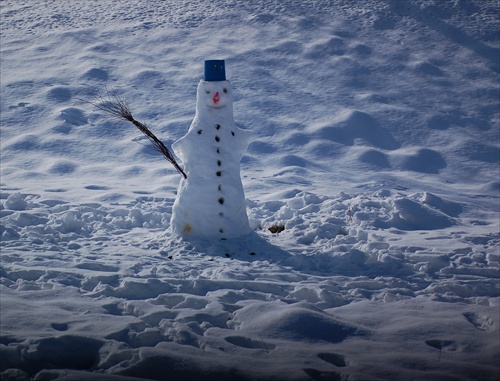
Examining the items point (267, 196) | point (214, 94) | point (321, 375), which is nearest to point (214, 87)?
point (214, 94)

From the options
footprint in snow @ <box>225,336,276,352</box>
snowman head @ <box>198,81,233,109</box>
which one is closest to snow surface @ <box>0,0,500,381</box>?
footprint in snow @ <box>225,336,276,352</box>

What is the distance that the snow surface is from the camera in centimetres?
333

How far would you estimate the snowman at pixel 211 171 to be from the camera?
5254 mm

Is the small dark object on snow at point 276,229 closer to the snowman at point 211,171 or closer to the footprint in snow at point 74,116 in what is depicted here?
the snowman at point 211,171

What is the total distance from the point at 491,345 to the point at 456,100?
23.7ft

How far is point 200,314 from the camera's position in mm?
3748

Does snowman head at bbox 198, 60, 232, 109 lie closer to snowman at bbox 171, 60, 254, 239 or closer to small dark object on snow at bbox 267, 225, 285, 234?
snowman at bbox 171, 60, 254, 239

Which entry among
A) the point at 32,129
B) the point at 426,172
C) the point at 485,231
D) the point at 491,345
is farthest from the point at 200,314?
the point at 32,129

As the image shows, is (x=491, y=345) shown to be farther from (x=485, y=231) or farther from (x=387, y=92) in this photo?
(x=387, y=92)

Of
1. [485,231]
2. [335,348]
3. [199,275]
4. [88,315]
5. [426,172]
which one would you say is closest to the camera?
[335,348]

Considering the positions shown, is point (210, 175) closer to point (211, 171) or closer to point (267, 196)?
point (211, 171)

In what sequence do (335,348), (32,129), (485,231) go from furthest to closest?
(32,129) → (485,231) → (335,348)

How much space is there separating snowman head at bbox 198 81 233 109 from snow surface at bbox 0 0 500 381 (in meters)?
1.18

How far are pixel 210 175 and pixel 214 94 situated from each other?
2.28 feet
